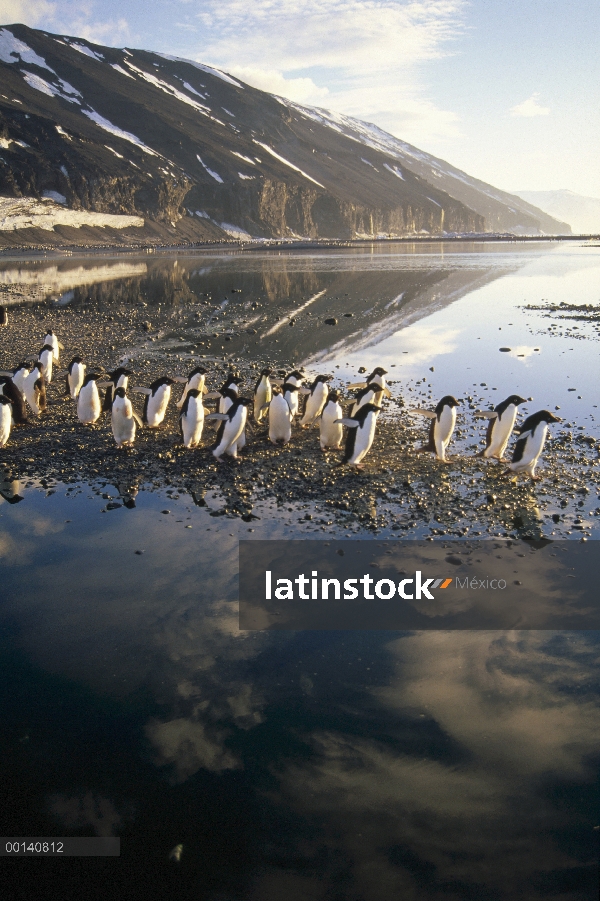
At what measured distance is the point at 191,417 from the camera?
11.1 meters

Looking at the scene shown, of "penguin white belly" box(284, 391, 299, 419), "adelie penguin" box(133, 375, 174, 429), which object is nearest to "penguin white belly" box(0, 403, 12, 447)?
"adelie penguin" box(133, 375, 174, 429)

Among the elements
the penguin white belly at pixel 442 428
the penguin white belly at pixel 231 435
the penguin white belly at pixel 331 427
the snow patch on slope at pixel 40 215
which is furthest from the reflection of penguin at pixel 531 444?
the snow patch on slope at pixel 40 215

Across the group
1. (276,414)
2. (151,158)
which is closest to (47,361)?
(276,414)

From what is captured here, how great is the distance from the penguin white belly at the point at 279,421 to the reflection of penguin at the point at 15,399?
15.4ft

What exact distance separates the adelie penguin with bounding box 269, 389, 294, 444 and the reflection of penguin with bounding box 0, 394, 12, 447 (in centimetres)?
434

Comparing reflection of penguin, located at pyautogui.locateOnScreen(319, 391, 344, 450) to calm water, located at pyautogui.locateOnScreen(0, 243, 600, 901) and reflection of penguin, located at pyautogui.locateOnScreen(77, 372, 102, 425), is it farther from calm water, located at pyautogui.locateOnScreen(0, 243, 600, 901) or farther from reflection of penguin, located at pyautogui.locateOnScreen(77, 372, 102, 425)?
reflection of penguin, located at pyautogui.locateOnScreen(77, 372, 102, 425)

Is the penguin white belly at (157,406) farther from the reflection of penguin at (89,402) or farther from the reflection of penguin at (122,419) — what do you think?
the reflection of penguin at (89,402)

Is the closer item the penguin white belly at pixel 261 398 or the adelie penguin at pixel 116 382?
the penguin white belly at pixel 261 398

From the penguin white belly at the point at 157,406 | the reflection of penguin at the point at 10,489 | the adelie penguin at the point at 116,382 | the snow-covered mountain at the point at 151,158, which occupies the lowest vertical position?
the reflection of penguin at the point at 10,489

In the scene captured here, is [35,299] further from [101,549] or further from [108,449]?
[101,549]

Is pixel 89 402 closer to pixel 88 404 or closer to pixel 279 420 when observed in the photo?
pixel 88 404

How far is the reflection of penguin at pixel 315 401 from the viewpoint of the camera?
12258 mm

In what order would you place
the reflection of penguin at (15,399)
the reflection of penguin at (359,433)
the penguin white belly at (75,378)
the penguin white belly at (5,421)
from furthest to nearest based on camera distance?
the penguin white belly at (75,378) → the reflection of penguin at (15,399) → the penguin white belly at (5,421) → the reflection of penguin at (359,433)

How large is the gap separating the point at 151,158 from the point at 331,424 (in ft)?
410
